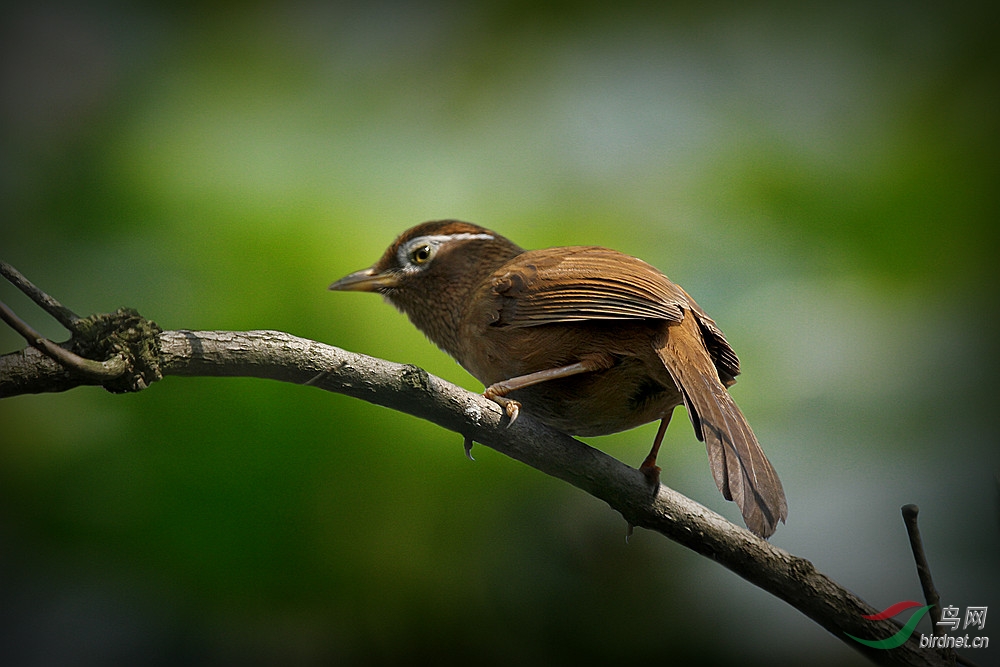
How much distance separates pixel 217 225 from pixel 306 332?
18.2 inches

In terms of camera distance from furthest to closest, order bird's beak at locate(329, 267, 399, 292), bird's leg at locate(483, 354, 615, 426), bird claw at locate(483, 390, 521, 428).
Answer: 1. bird's beak at locate(329, 267, 399, 292)
2. bird's leg at locate(483, 354, 615, 426)
3. bird claw at locate(483, 390, 521, 428)

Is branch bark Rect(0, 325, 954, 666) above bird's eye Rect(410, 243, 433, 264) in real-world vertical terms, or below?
below

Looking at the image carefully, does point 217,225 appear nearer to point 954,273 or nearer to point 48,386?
point 48,386

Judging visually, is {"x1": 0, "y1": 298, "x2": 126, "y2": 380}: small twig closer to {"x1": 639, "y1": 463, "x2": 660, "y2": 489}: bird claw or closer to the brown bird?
the brown bird

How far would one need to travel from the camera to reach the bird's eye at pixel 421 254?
227 centimetres

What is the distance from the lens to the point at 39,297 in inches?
51.5

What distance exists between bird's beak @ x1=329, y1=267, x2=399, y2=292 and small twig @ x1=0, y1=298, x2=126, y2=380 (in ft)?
2.90

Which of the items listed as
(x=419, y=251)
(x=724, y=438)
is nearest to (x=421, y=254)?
(x=419, y=251)

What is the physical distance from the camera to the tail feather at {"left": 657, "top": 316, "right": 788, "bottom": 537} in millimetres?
1447

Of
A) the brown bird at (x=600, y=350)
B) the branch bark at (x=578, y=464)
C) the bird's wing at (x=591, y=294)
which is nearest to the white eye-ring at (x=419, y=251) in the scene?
the brown bird at (x=600, y=350)

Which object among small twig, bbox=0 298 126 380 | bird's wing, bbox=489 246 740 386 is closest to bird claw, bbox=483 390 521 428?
bird's wing, bbox=489 246 740 386

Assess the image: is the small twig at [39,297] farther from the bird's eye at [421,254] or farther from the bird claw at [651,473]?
the bird claw at [651,473]

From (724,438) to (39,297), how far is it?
1.23 meters

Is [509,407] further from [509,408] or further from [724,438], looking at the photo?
[724,438]
